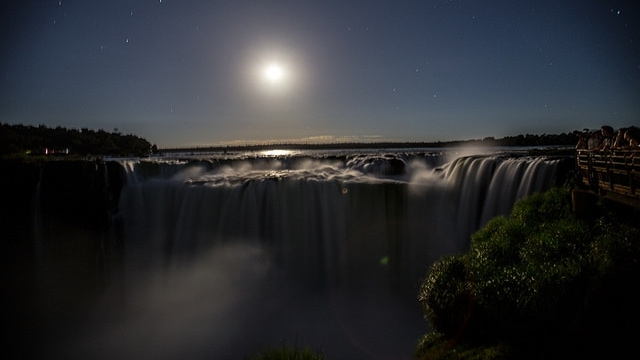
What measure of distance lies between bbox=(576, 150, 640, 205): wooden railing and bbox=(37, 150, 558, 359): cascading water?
3122mm

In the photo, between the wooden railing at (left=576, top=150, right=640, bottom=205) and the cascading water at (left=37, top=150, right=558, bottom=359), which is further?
the cascading water at (left=37, top=150, right=558, bottom=359)

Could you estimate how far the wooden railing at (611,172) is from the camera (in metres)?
9.31

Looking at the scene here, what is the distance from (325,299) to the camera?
18109mm

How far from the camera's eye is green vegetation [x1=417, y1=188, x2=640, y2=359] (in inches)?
280

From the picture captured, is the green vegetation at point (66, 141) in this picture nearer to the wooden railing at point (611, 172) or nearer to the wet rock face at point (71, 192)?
the wet rock face at point (71, 192)

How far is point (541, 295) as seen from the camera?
784 centimetres

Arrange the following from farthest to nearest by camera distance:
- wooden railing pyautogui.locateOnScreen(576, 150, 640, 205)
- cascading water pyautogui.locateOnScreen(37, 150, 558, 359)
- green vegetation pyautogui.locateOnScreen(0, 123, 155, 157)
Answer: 1. green vegetation pyautogui.locateOnScreen(0, 123, 155, 157)
2. cascading water pyautogui.locateOnScreen(37, 150, 558, 359)
3. wooden railing pyautogui.locateOnScreen(576, 150, 640, 205)

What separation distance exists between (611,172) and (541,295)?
504 cm

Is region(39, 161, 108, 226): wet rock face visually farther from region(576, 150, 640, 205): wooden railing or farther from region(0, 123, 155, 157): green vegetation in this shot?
region(0, 123, 155, 157): green vegetation

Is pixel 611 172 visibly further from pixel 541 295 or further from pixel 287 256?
pixel 287 256

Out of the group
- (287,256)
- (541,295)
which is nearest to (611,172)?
(541,295)

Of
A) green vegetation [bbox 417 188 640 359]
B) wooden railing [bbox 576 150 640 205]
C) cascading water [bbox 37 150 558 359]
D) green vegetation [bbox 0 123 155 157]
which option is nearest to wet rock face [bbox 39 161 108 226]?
cascading water [bbox 37 150 558 359]

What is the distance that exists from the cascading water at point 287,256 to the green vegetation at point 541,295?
6051mm

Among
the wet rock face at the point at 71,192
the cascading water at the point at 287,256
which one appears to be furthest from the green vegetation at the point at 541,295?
the wet rock face at the point at 71,192
